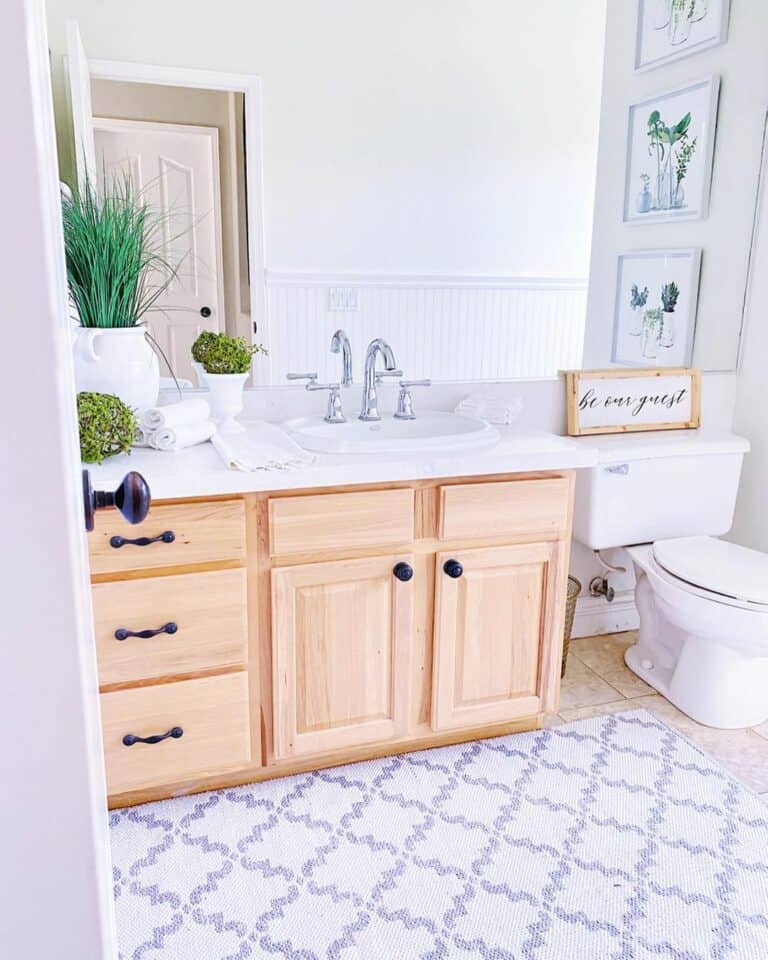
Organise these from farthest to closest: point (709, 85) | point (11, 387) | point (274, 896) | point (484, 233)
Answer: point (709, 85) → point (484, 233) → point (274, 896) → point (11, 387)

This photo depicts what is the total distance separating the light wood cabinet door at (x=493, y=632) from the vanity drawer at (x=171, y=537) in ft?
1.68

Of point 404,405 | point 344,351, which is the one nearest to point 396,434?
point 404,405

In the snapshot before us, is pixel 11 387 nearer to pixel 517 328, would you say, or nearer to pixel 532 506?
pixel 532 506

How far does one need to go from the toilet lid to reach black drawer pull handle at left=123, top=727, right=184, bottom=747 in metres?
1.35

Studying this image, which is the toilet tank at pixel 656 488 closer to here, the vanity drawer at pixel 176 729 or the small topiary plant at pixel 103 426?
the vanity drawer at pixel 176 729

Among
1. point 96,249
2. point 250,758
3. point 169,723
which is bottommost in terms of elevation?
point 250,758

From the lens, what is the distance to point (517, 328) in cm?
229

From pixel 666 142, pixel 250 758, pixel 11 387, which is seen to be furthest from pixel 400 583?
pixel 666 142


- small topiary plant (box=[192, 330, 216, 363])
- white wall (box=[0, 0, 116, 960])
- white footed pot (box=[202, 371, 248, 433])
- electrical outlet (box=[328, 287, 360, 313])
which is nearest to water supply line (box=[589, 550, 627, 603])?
electrical outlet (box=[328, 287, 360, 313])

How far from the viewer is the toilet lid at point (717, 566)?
2023 mm

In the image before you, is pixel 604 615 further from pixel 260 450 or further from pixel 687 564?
pixel 260 450

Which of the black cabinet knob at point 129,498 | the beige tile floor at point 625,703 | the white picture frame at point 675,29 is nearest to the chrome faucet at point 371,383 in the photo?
the beige tile floor at point 625,703

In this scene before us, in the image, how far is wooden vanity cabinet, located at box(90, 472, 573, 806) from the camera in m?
1.64

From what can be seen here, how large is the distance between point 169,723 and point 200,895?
35 centimetres
